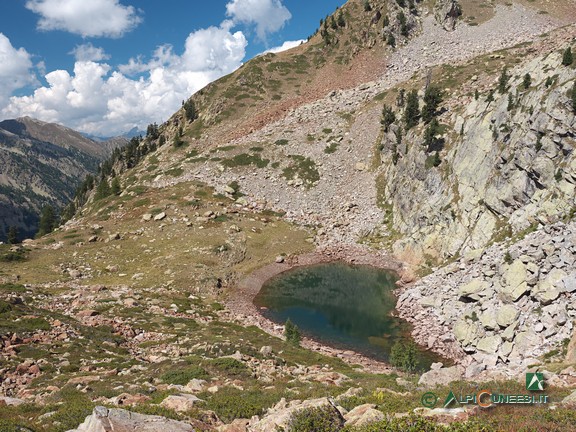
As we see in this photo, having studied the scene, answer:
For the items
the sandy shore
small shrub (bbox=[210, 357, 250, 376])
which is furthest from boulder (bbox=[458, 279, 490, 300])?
small shrub (bbox=[210, 357, 250, 376])

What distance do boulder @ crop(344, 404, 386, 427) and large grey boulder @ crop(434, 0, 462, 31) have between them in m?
142

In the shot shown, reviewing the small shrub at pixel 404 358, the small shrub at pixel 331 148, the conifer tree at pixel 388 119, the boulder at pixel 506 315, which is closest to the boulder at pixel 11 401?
the small shrub at pixel 404 358

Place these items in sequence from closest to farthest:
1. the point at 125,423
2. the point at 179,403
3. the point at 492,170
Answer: the point at 125,423 → the point at 179,403 → the point at 492,170

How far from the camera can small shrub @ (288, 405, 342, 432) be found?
40.8ft

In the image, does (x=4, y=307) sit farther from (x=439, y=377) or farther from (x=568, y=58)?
(x=568, y=58)

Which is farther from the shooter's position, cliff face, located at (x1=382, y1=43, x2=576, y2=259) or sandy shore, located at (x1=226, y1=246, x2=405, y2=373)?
cliff face, located at (x1=382, y1=43, x2=576, y2=259)

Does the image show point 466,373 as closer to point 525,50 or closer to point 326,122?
point 326,122

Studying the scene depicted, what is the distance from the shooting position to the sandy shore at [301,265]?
39844 millimetres

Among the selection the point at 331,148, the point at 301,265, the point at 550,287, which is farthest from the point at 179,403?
the point at 331,148

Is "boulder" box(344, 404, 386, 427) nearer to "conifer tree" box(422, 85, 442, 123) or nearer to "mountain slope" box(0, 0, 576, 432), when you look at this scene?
"mountain slope" box(0, 0, 576, 432)

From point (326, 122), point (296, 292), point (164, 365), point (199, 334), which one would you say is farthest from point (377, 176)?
point (164, 365)

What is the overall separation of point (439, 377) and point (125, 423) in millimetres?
18990

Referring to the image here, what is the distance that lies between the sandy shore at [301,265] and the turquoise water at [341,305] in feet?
4.55

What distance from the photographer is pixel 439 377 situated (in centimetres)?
2353
